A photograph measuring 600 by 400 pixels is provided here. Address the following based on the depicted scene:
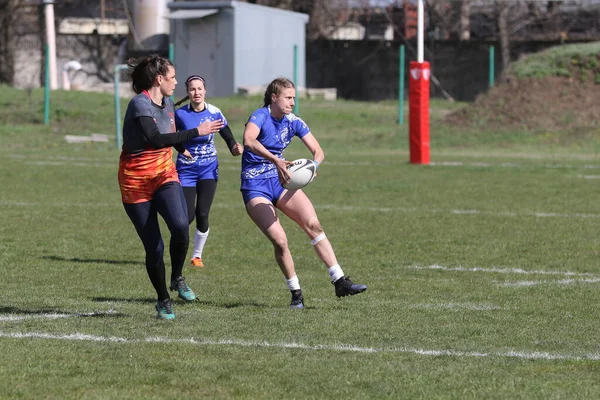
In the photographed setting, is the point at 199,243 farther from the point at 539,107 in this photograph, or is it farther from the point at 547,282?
the point at 539,107

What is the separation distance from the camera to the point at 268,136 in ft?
31.7

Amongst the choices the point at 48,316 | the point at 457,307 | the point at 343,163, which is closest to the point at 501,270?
the point at 457,307

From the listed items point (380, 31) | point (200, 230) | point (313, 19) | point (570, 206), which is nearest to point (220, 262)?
point (200, 230)

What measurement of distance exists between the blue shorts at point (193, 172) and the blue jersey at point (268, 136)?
278 cm

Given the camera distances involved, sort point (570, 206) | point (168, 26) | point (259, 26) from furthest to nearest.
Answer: point (168, 26)
point (259, 26)
point (570, 206)

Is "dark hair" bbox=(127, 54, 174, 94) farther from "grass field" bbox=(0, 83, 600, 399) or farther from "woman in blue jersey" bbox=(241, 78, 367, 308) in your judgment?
"grass field" bbox=(0, 83, 600, 399)

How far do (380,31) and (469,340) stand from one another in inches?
2058

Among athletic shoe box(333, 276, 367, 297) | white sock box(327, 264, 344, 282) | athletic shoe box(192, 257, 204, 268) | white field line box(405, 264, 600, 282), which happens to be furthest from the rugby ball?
athletic shoe box(192, 257, 204, 268)

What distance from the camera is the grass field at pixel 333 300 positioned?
22.4 ft

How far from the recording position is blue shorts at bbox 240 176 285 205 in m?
9.66

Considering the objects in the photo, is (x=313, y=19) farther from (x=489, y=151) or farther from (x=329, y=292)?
(x=329, y=292)

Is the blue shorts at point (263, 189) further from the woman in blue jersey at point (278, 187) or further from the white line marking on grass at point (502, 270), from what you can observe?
the white line marking on grass at point (502, 270)

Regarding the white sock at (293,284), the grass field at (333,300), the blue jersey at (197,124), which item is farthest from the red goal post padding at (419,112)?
the white sock at (293,284)

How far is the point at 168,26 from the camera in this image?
4953 cm
